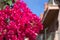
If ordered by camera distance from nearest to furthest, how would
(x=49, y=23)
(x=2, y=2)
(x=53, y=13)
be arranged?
(x=2, y=2) < (x=53, y=13) < (x=49, y=23)

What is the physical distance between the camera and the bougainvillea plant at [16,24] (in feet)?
47.7

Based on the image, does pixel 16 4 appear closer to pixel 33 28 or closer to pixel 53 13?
pixel 33 28

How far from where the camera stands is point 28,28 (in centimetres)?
1470

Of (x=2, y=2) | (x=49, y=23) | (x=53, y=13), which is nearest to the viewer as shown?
(x=2, y=2)

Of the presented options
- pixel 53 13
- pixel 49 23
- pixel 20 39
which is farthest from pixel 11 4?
pixel 49 23

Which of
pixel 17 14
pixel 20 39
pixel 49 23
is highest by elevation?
pixel 17 14

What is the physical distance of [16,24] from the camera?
14.7m

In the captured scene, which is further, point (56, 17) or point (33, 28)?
point (56, 17)

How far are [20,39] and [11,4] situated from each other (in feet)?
4.66

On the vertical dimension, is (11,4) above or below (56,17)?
above

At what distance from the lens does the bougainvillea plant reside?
1455cm

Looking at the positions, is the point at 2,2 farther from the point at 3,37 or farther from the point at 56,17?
the point at 56,17

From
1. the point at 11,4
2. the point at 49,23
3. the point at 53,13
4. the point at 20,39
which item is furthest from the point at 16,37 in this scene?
the point at 49,23

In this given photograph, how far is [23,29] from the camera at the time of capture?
578 inches
